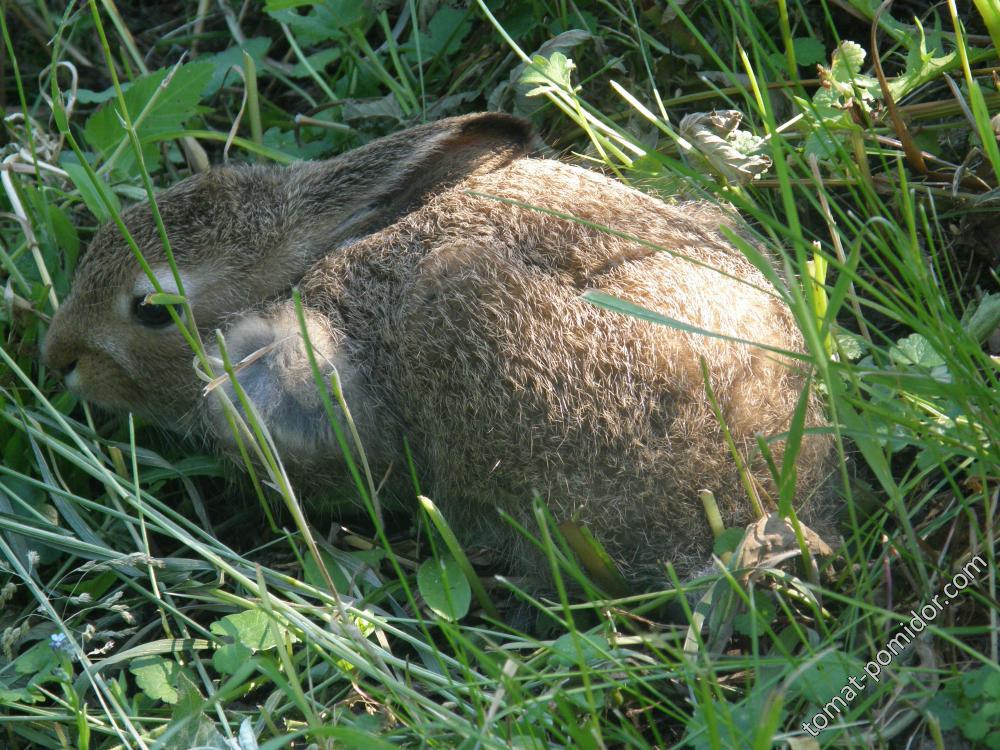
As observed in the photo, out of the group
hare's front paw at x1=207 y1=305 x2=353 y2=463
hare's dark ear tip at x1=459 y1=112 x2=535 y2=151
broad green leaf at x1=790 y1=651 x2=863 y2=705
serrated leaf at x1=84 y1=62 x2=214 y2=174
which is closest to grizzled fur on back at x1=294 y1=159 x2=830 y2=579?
hare's front paw at x1=207 y1=305 x2=353 y2=463

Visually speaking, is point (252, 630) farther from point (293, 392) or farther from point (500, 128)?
point (500, 128)

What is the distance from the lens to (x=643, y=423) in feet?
9.17

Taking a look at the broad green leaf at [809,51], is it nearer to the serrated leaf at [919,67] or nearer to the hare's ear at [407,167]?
the serrated leaf at [919,67]

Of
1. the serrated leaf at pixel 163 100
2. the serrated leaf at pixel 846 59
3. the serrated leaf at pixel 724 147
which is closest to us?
the serrated leaf at pixel 846 59

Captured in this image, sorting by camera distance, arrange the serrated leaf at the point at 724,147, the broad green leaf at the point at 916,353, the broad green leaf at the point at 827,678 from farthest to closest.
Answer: the serrated leaf at the point at 724,147 < the broad green leaf at the point at 916,353 < the broad green leaf at the point at 827,678

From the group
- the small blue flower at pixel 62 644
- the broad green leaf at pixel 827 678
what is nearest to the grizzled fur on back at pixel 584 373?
the broad green leaf at pixel 827 678

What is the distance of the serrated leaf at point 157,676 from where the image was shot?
8.96 feet

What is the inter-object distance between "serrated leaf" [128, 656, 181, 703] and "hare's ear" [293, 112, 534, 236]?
5.05 feet

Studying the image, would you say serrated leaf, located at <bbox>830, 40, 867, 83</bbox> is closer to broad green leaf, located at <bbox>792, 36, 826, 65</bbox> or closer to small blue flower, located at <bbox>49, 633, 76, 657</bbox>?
broad green leaf, located at <bbox>792, 36, 826, 65</bbox>

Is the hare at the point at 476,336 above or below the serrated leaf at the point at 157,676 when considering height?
above

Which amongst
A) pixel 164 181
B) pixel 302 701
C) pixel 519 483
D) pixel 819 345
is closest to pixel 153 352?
pixel 164 181

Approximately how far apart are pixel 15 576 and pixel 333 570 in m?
0.97

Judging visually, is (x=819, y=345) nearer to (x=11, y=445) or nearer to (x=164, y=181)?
(x=11, y=445)

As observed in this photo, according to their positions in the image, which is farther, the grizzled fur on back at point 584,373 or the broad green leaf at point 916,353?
the grizzled fur on back at point 584,373
